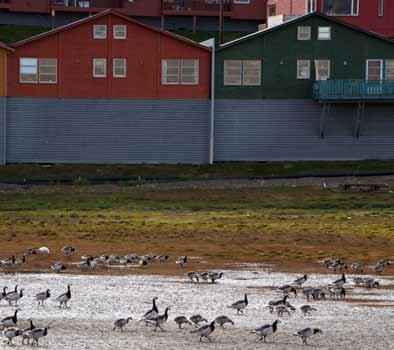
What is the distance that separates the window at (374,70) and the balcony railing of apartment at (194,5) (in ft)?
98.5

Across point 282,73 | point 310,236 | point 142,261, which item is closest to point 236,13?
point 282,73

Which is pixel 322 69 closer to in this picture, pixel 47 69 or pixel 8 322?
pixel 47 69

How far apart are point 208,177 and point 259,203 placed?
10417 millimetres

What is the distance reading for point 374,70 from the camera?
73.1m

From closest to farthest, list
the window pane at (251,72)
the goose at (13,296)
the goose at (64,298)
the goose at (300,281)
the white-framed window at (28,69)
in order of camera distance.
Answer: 1. the goose at (13,296)
2. the goose at (64,298)
3. the goose at (300,281)
4. the white-framed window at (28,69)
5. the window pane at (251,72)

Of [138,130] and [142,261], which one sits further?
[138,130]

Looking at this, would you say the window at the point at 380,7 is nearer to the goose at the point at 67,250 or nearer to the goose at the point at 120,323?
the goose at the point at 67,250

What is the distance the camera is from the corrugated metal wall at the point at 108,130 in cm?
7100

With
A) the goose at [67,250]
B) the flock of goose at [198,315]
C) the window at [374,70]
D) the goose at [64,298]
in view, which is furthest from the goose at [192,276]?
the window at [374,70]

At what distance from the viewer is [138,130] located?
71.7 meters

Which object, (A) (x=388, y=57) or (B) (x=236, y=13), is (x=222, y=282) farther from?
(B) (x=236, y=13)

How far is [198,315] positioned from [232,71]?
45.6 metres

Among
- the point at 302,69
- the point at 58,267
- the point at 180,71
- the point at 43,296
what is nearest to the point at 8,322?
the point at 43,296

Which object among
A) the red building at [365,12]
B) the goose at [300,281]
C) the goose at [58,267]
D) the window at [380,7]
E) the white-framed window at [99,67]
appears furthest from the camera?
the red building at [365,12]
